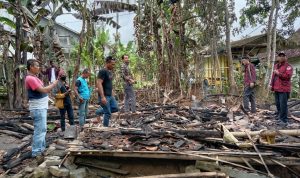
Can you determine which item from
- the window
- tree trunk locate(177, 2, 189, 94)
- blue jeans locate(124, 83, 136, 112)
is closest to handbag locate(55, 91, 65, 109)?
blue jeans locate(124, 83, 136, 112)

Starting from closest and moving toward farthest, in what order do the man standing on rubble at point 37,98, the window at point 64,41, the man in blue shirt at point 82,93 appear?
the man standing on rubble at point 37,98 < the man in blue shirt at point 82,93 < the window at point 64,41

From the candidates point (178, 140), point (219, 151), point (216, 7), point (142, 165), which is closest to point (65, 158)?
point (142, 165)

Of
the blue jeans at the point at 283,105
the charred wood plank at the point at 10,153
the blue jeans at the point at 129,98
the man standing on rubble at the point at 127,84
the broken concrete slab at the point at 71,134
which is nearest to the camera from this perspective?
the charred wood plank at the point at 10,153

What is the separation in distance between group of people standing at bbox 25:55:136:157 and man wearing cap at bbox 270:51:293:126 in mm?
3872

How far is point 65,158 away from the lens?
609cm

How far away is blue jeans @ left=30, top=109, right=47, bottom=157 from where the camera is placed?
21.1 feet

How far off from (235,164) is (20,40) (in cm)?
1176

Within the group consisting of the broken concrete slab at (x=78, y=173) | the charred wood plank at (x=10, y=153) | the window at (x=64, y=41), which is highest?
the window at (x=64, y=41)

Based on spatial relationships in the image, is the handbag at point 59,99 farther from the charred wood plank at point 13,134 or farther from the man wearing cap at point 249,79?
the man wearing cap at point 249,79

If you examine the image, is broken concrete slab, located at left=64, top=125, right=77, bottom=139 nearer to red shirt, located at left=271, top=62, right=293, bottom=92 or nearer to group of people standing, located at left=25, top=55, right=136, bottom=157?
group of people standing, located at left=25, top=55, right=136, bottom=157

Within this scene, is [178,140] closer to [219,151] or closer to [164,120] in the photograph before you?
[219,151]

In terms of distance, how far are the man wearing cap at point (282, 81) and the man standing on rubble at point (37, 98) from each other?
17.2 feet

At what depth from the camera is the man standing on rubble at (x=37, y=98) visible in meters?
6.26

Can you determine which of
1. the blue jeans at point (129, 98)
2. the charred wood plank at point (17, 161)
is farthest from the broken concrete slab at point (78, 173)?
the blue jeans at point (129, 98)
